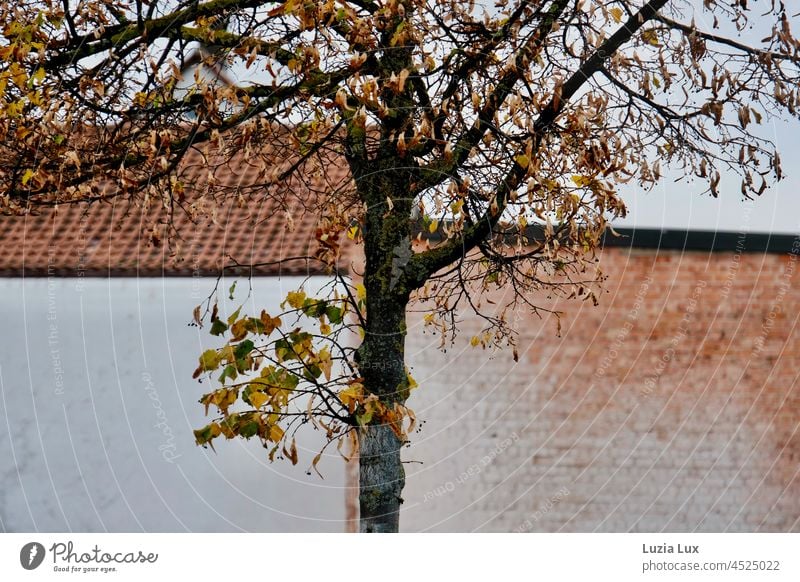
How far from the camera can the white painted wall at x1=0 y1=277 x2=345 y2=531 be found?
681 cm

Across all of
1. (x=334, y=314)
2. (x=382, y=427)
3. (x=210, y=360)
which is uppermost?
(x=334, y=314)

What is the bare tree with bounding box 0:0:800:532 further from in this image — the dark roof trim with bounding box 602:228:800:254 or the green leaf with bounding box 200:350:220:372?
the dark roof trim with bounding box 602:228:800:254

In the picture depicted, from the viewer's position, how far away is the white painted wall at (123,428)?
6.81 meters

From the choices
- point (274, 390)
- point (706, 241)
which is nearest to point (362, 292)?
point (274, 390)

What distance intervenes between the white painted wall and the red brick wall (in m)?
1.08

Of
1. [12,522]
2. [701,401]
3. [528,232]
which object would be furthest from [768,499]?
[12,522]

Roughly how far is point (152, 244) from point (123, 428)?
56.3 inches

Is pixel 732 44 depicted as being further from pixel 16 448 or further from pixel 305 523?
pixel 16 448

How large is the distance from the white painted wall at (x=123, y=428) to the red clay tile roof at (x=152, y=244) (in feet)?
0.39

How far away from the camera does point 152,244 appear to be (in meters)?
6.99

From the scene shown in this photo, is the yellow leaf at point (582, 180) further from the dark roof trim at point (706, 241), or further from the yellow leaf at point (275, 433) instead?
the dark roof trim at point (706, 241)

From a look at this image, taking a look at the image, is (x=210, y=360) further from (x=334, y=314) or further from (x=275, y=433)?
(x=334, y=314)

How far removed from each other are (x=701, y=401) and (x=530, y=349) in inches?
58.7

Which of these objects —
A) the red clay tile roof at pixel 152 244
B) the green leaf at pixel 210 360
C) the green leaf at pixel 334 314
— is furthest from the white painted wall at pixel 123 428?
the green leaf at pixel 210 360
